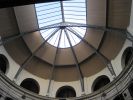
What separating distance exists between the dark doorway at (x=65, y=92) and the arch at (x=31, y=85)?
7.55 ft

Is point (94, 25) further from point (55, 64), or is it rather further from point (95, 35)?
point (55, 64)

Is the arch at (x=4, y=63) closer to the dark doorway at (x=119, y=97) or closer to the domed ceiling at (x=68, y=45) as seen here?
the domed ceiling at (x=68, y=45)

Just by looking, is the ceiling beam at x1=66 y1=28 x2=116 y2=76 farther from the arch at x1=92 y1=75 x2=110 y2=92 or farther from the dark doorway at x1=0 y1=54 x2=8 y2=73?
the dark doorway at x1=0 y1=54 x2=8 y2=73

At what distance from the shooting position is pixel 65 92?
86.2 feet

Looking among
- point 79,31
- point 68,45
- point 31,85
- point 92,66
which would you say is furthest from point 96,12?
point 31,85

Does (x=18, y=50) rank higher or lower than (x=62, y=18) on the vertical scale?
lower

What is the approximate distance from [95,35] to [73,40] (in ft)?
10.7

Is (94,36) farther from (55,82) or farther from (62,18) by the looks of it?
(55,82)

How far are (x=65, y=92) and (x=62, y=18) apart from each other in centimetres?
A: 878

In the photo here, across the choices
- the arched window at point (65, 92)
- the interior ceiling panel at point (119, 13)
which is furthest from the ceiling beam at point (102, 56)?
the arched window at point (65, 92)

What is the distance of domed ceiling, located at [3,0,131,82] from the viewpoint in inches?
966

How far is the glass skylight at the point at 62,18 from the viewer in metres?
27.3

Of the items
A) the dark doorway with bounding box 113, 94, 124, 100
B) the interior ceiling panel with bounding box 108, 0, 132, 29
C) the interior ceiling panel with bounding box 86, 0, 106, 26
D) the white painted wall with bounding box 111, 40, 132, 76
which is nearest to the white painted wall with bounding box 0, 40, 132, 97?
the white painted wall with bounding box 111, 40, 132, 76

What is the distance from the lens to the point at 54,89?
85.7 ft
